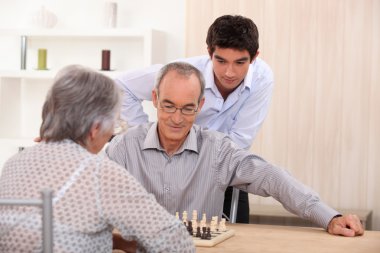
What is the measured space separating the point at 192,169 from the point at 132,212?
41.3 inches

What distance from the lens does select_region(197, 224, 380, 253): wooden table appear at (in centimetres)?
219

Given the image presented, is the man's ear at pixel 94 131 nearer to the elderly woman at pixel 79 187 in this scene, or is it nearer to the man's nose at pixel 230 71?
the elderly woman at pixel 79 187

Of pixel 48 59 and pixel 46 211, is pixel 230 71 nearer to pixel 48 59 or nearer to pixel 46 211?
pixel 46 211

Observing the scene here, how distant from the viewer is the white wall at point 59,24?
17.3 ft

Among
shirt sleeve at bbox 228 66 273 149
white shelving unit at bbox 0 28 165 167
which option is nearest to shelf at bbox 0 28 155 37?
white shelving unit at bbox 0 28 165 167

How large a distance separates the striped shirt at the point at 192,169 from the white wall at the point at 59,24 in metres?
2.54

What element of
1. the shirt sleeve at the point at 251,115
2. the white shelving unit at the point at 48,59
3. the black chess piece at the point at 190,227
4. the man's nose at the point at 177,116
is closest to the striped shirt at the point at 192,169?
the man's nose at the point at 177,116

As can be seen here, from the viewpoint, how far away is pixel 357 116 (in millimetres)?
4730

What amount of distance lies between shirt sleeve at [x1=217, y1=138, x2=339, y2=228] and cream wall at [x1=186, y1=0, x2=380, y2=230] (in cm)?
210

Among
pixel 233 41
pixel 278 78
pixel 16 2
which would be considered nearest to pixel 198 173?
pixel 233 41

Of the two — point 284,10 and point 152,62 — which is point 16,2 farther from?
point 284,10

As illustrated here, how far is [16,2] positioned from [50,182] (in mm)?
4192

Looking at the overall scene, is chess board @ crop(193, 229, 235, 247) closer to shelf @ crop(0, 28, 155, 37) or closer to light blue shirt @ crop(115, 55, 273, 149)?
light blue shirt @ crop(115, 55, 273, 149)

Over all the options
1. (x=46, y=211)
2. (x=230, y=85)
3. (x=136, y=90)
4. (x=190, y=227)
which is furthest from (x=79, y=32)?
(x=46, y=211)
